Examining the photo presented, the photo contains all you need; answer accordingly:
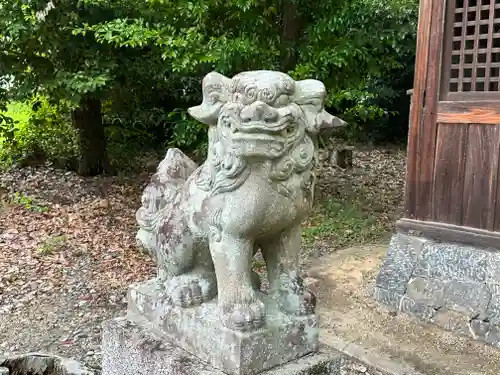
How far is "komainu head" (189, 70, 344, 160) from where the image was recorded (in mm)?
1693

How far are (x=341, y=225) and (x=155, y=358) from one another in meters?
4.76

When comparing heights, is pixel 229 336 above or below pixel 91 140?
below

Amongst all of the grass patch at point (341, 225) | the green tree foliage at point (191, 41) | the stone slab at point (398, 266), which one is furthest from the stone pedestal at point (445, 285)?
the green tree foliage at point (191, 41)

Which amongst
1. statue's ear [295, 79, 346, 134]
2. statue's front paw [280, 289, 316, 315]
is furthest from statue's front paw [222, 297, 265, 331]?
statue's ear [295, 79, 346, 134]

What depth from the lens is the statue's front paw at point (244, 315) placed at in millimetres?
1805

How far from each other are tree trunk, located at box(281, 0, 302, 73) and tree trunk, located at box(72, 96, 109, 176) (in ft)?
9.48

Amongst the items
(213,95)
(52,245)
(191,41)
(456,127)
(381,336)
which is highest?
(191,41)

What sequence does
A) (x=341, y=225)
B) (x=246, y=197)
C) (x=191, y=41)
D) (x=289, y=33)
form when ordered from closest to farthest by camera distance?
1. (x=246, y=197)
2. (x=191, y=41)
3. (x=289, y=33)
4. (x=341, y=225)

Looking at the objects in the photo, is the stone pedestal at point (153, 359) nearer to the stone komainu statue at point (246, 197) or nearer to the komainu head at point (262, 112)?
the stone komainu statue at point (246, 197)

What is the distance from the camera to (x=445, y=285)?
4324 mm

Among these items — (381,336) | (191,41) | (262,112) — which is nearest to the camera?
(262,112)

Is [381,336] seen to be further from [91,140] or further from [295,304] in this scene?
[91,140]

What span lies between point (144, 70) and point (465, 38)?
3.85 m

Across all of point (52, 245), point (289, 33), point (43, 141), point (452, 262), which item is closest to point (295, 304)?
point (452, 262)
